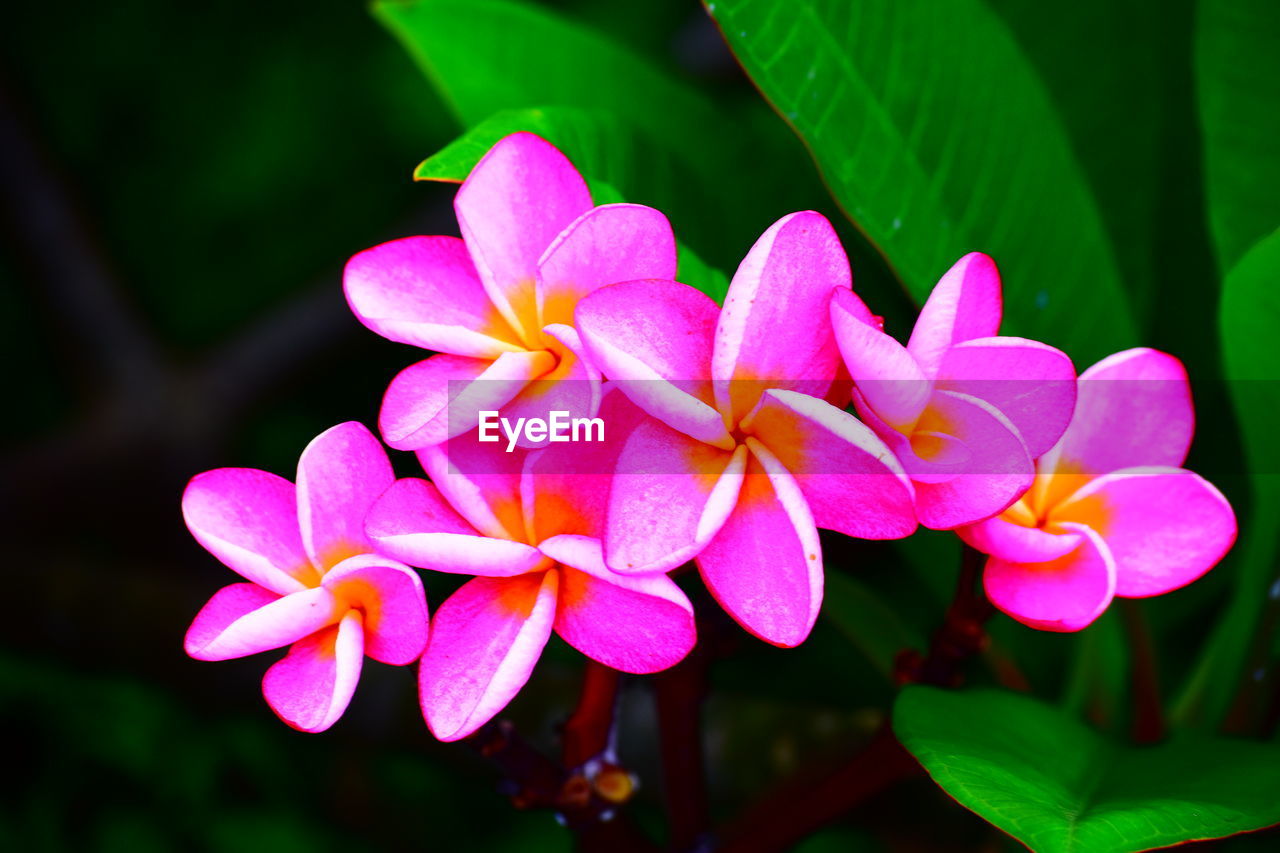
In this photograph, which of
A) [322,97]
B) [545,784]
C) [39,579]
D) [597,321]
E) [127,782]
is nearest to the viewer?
[597,321]

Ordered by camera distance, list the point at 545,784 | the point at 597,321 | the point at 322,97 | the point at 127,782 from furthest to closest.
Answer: the point at 322,97 → the point at 127,782 → the point at 545,784 → the point at 597,321

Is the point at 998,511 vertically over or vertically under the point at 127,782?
over

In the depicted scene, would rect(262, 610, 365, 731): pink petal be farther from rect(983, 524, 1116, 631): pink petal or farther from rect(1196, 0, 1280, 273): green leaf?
rect(1196, 0, 1280, 273): green leaf

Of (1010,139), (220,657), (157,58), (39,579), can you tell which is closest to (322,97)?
(157,58)

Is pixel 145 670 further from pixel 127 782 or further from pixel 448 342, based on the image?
pixel 448 342

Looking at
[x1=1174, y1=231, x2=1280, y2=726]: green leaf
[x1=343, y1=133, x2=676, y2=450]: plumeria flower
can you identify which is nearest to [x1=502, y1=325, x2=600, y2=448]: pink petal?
[x1=343, y1=133, x2=676, y2=450]: plumeria flower

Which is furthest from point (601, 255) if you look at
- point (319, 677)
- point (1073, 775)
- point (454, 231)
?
point (454, 231)

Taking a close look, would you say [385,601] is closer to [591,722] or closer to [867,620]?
[591,722]
